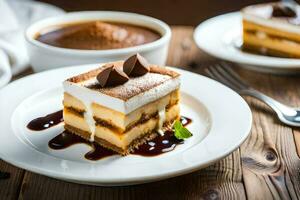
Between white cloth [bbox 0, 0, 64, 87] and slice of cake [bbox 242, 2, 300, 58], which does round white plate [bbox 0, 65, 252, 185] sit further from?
slice of cake [bbox 242, 2, 300, 58]

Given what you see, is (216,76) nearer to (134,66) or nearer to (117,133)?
(134,66)

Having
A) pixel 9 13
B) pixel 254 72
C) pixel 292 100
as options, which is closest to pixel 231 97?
pixel 292 100

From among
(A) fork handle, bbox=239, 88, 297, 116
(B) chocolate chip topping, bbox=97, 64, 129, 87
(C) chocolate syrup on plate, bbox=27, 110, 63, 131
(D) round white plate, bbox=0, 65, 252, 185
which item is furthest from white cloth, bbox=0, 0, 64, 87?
(A) fork handle, bbox=239, 88, 297, 116

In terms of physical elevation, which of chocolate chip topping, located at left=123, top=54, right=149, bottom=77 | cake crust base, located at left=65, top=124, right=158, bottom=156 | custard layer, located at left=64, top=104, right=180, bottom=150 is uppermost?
chocolate chip topping, located at left=123, top=54, right=149, bottom=77

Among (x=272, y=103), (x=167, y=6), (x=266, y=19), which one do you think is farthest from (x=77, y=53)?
(x=167, y=6)

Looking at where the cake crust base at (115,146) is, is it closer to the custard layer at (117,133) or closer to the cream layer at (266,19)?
the custard layer at (117,133)

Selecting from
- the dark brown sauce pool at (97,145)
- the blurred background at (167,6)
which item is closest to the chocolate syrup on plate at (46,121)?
the dark brown sauce pool at (97,145)
